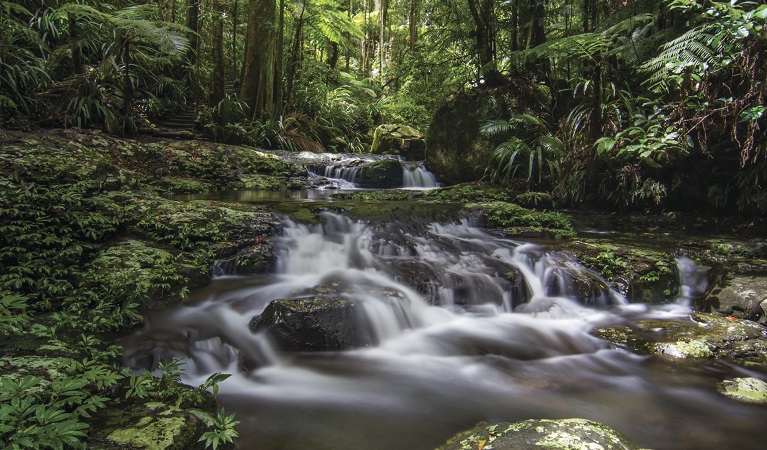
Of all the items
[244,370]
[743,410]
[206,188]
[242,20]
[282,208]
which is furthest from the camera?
[242,20]

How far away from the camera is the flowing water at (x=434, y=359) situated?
2.66 metres

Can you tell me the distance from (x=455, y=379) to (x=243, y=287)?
7.78 feet

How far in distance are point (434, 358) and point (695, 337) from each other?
2380mm

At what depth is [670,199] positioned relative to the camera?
6.71 metres

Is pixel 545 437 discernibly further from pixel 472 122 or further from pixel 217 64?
pixel 217 64

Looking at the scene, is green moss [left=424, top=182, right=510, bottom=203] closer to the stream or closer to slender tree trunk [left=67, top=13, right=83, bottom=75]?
the stream

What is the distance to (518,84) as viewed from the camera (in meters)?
9.41

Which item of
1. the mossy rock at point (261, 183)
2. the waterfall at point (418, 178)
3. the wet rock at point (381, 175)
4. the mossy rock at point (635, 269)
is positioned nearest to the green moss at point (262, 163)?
the mossy rock at point (261, 183)

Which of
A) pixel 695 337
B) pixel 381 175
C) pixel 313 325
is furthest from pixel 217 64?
pixel 695 337

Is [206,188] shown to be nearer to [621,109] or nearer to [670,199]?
[621,109]

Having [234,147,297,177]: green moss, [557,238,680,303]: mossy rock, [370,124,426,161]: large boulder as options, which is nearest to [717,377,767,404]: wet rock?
[557,238,680,303]: mossy rock

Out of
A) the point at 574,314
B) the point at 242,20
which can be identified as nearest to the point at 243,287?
the point at 574,314

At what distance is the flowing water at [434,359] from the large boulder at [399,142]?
841cm

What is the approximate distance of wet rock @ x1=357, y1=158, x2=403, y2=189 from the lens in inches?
399
